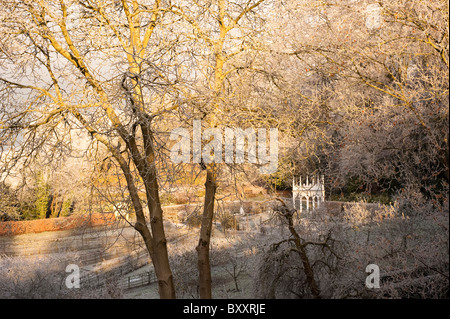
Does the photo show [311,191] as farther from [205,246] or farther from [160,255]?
[160,255]

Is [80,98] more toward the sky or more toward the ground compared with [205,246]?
more toward the sky

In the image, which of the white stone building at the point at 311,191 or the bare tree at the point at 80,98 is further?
the white stone building at the point at 311,191

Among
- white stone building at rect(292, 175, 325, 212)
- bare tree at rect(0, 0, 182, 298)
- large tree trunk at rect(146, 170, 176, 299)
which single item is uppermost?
bare tree at rect(0, 0, 182, 298)

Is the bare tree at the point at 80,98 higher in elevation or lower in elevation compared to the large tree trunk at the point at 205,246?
higher

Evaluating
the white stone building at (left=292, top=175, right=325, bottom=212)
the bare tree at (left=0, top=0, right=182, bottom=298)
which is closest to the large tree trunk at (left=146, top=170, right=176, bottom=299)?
the bare tree at (left=0, top=0, right=182, bottom=298)

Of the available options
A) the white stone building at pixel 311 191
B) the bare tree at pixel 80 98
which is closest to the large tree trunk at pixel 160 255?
the bare tree at pixel 80 98

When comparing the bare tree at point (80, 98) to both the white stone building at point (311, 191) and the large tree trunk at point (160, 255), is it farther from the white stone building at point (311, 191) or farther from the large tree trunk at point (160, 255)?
the white stone building at point (311, 191)

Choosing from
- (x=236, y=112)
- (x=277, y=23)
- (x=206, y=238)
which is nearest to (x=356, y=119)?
(x=277, y=23)

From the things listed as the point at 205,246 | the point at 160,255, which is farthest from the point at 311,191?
the point at 160,255

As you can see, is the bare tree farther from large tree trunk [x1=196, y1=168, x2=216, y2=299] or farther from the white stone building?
the white stone building

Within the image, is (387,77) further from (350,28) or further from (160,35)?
(160,35)

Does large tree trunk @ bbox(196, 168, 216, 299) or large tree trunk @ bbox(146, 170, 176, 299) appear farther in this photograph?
large tree trunk @ bbox(196, 168, 216, 299)

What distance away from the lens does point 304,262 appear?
539cm

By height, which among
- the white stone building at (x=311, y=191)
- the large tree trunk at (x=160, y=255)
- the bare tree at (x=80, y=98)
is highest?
the bare tree at (x=80, y=98)
